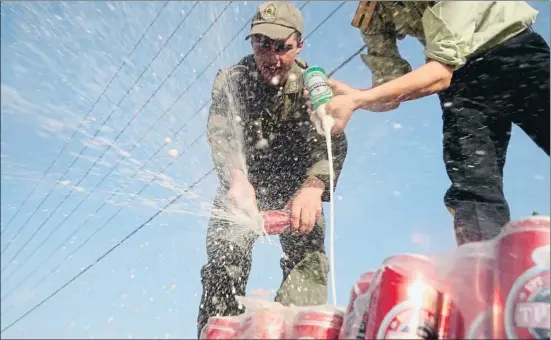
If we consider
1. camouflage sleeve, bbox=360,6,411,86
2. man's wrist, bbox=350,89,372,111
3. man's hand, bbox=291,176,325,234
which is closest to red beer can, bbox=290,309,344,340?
man's wrist, bbox=350,89,372,111

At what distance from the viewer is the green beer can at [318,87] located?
2.53 metres

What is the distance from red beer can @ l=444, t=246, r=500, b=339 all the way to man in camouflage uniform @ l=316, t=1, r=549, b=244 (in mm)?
655

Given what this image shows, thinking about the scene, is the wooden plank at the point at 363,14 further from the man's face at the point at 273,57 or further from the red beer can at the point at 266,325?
the red beer can at the point at 266,325

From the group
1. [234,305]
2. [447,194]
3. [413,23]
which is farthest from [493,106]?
[234,305]

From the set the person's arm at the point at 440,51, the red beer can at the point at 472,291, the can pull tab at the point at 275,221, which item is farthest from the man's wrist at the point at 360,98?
the red beer can at the point at 472,291

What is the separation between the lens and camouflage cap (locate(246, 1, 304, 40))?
3.41 meters

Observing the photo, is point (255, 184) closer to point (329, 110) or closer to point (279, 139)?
point (279, 139)

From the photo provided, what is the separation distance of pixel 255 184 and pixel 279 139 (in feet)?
1.08

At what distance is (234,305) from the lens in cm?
321

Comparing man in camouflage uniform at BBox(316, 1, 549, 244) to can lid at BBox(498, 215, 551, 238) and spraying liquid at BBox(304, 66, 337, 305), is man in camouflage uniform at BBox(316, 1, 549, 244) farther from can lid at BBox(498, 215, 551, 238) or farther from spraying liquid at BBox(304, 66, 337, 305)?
can lid at BBox(498, 215, 551, 238)

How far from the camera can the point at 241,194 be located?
3.10 metres

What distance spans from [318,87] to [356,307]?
1.30 m

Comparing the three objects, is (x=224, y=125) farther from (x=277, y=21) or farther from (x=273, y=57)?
(x=277, y=21)

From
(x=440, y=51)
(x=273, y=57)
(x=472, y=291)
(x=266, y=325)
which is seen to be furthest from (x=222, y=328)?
(x=273, y=57)
